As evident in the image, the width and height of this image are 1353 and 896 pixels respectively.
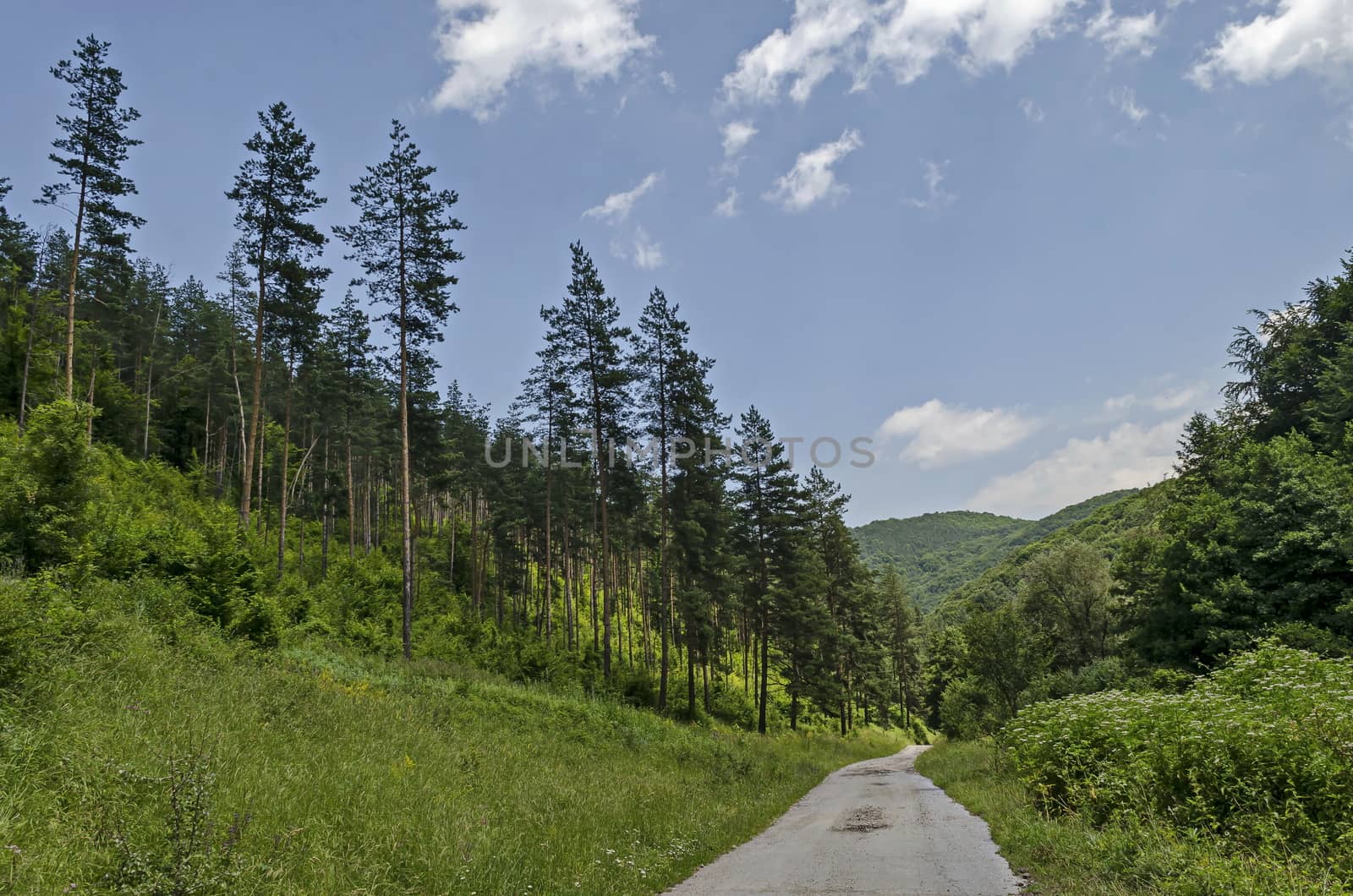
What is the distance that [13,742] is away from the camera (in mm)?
5836

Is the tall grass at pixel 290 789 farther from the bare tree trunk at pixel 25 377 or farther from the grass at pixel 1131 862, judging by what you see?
the bare tree trunk at pixel 25 377

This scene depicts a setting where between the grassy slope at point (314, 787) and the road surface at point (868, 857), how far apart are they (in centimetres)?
74

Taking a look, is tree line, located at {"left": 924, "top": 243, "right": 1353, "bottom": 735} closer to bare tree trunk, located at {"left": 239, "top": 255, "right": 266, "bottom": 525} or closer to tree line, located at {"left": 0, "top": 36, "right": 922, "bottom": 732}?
tree line, located at {"left": 0, "top": 36, "right": 922, "bottom": 732}

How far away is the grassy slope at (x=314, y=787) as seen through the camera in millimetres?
5281

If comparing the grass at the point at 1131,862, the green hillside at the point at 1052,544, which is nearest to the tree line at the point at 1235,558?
the grass at the point at 1131,862

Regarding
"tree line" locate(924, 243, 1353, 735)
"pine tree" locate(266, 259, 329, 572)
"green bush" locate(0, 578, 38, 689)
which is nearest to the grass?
"tree line" locate(924, 243, 1353, 735)

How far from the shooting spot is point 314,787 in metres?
7.36

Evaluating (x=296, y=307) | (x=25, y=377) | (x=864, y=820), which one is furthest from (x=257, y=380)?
(x=864, y=820)

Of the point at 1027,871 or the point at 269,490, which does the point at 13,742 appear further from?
the point at 269,490

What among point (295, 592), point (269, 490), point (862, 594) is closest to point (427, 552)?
point (269, 490)

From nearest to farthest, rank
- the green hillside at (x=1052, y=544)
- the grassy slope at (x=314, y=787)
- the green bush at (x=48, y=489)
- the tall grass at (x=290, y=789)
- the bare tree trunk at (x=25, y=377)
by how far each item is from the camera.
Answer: the tall grass at (x=290, y=789) → the grassy slope at (x=314, y=787) → the green bush at (x=48, y=489) → the bare tree trunk at (x=25, y=377) → the green hillside at (x=1052, y=544)

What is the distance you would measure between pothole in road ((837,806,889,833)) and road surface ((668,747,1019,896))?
0.06 ft

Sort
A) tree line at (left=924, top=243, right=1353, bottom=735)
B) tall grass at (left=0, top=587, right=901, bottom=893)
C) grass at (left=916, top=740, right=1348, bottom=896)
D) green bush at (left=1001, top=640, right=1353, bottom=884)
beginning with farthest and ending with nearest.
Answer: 1. tree line at (left=924, top=243, right=1353, bottom=735)
2. green bush at (left=1001, top=640, right=1353, bottom=884)
3. grass at (left=916, top=740, right=1348, bottom=896)
4. tall grass at (left=0, top=587, right=901, bottom=893)

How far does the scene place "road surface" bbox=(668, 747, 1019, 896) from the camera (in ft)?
24.7
